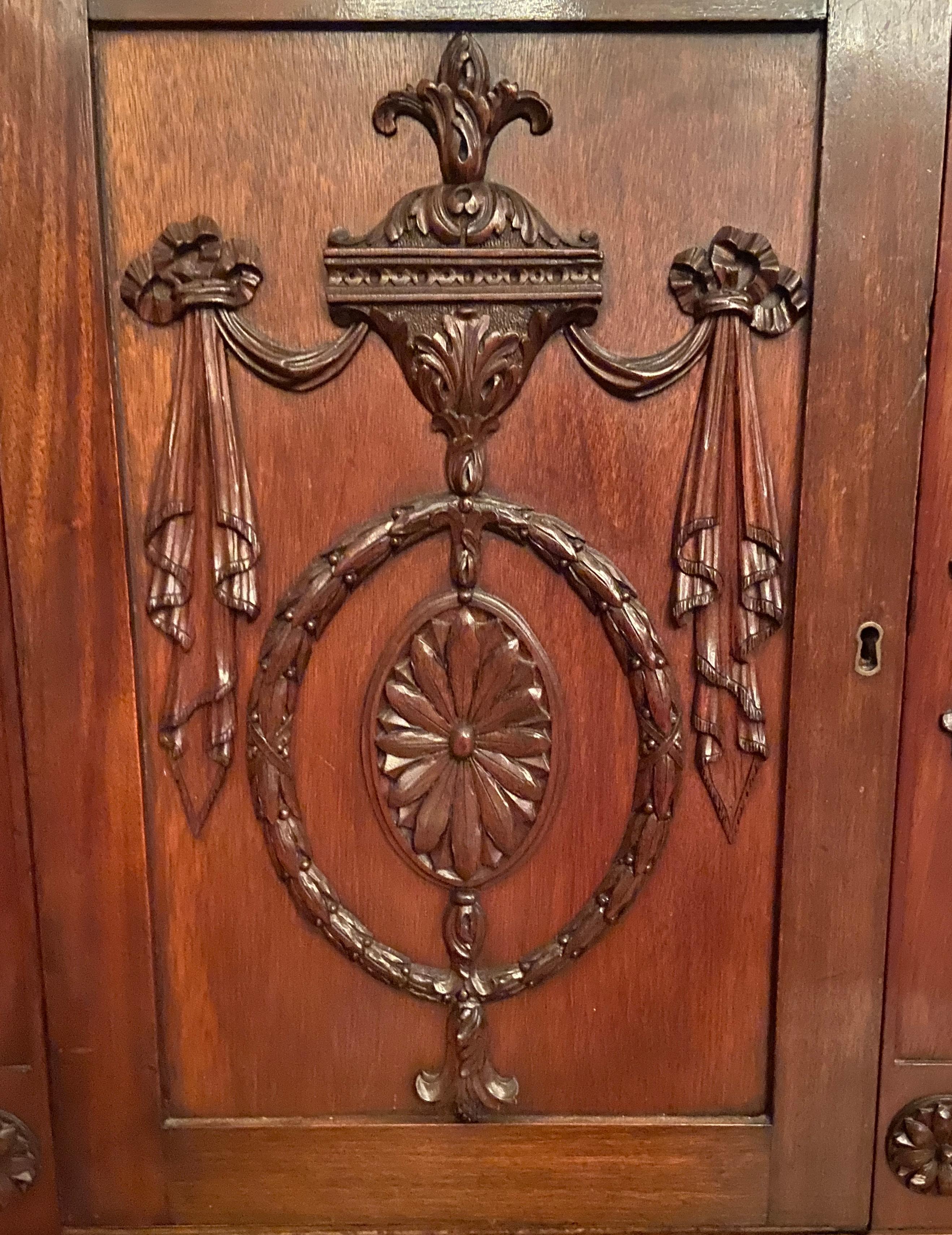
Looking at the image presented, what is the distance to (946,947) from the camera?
0.69 m

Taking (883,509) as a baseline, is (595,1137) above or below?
below

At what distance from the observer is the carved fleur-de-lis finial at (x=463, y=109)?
59cm

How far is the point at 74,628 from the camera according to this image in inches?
25.9

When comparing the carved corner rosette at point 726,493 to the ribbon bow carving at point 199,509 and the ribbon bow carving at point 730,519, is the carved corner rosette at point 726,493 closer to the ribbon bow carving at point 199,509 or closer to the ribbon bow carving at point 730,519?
the ribbon bow carving at point 730,519

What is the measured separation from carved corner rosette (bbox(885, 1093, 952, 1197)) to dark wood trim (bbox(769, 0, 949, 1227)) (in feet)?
0.07

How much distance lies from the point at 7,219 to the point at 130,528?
0.21 m

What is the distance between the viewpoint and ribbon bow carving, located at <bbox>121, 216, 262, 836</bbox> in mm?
620

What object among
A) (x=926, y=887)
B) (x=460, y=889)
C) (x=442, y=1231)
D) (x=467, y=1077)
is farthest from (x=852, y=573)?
(x=442, y=1231)

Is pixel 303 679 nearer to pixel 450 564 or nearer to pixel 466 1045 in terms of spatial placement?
pixel 450 564

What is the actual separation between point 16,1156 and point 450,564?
555mm

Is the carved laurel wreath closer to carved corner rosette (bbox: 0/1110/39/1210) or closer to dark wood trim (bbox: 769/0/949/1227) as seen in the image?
dark wood trim (bbox: 769/0/949/1227)

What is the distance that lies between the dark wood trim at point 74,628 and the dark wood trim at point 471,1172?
5 cm

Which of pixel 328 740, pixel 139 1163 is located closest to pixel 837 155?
pixel 328 740

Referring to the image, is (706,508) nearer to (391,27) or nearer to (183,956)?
(391,27)
